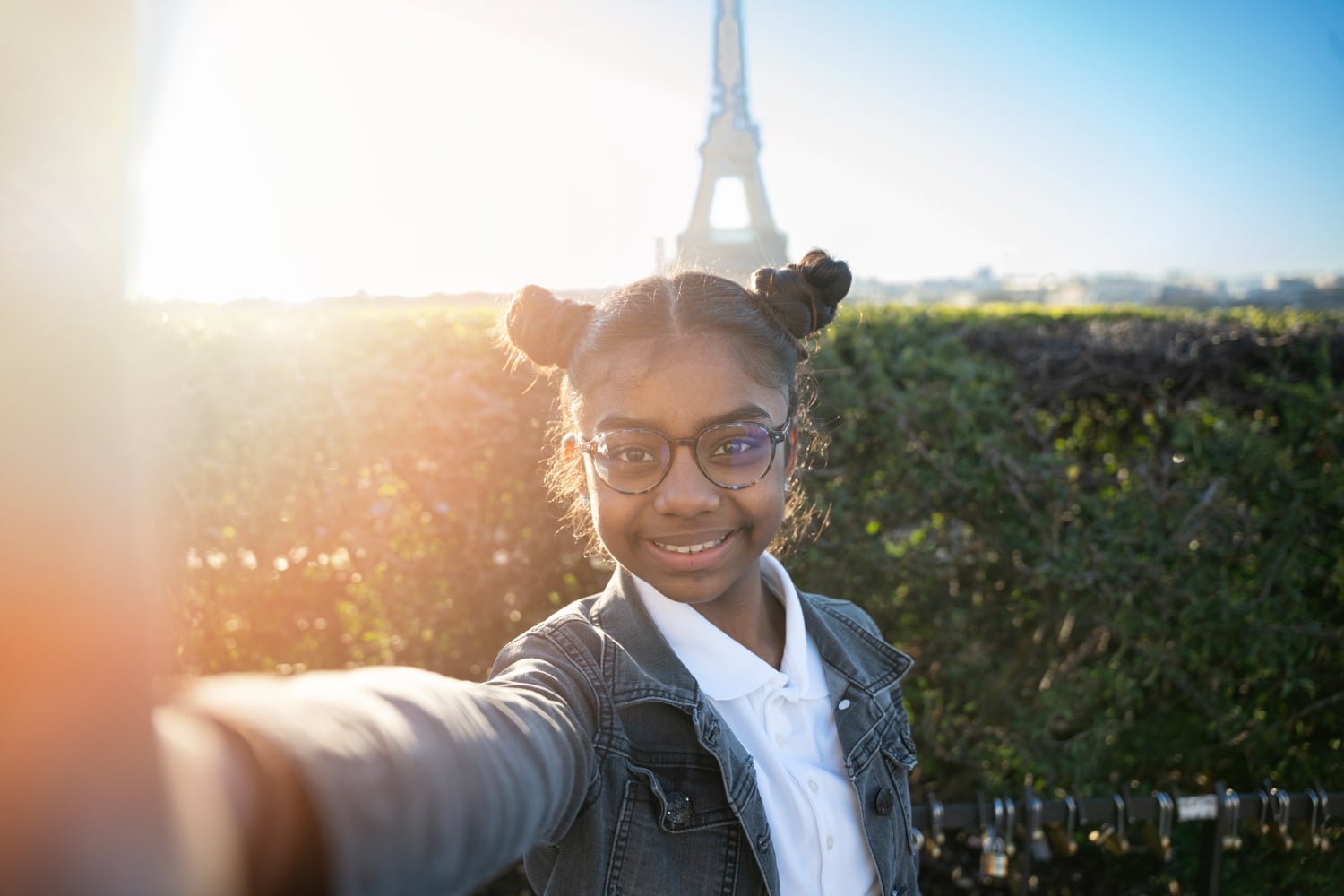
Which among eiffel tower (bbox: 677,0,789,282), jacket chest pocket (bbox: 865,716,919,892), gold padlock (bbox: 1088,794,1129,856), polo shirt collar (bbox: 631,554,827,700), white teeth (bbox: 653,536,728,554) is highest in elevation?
eiffel tower (bbox: 677,0,789,282)

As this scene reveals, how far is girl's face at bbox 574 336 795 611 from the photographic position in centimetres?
175

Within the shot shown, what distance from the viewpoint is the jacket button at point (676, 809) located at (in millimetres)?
1559

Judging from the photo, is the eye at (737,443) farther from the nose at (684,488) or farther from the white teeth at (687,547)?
the white teeth at (687,547)

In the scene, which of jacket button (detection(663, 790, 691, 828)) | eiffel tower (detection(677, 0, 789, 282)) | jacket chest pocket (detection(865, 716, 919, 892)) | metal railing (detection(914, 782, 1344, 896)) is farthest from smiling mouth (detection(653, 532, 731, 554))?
eiffel tower (detection(677, 0, 789, 282))

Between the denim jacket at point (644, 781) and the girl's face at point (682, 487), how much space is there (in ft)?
0.50

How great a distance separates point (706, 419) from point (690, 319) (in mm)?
241

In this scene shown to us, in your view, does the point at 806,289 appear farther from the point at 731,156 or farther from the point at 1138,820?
the point at 731,156

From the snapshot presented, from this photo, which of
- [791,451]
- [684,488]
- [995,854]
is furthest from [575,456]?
[995,854]

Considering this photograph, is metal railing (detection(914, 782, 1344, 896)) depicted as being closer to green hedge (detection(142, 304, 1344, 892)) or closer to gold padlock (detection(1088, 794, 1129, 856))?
gold padlock (detection(1088, 794, 1129, 856))

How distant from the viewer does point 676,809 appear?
157 centimetres

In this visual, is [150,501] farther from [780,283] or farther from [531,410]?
[531,410]

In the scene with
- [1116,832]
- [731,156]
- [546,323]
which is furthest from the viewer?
[731,156]

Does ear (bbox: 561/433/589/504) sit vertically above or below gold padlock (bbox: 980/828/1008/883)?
above

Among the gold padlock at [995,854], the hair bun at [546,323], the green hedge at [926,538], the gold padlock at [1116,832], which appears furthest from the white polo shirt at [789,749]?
the gold padlock at [1116,832]
